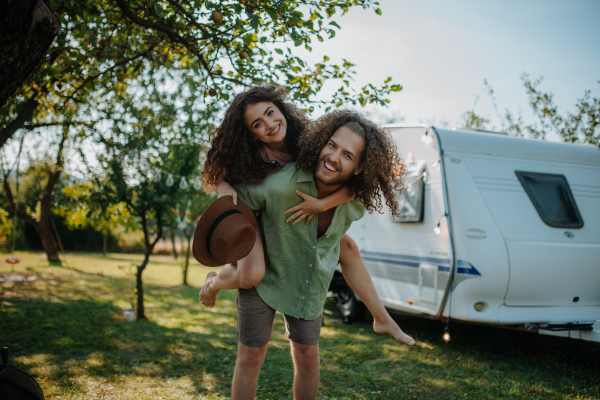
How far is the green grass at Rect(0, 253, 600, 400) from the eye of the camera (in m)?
3.64

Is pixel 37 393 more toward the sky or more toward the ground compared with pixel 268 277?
more toward the ground

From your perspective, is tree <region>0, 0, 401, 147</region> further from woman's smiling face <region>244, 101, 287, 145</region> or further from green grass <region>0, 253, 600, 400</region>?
green grass <region>0, 253, 600, 400</region>

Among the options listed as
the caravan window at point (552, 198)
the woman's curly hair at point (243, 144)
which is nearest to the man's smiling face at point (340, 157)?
the woman's curly hair at point (243, 144)

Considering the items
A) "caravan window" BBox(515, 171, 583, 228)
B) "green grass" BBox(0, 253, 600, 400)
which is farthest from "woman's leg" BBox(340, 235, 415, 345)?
"caravan window" BBox(515, 171, 583, 228)

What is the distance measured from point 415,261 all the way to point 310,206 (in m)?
2.97

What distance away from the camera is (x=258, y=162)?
7.88 ft

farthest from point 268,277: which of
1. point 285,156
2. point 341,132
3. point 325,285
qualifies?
point 341,132

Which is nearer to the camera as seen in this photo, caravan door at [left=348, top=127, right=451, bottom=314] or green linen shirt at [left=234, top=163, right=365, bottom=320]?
green linen shirt at [left=234, top=163, right=365, bottom=320]

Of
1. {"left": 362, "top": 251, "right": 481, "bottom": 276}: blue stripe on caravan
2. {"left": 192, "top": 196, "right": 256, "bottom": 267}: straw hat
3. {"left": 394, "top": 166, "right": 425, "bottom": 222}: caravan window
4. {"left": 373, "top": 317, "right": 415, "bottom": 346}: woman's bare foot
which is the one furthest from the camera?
{"left": 394, "top": 166, "right": 425, "bottom": 222}: caravan window

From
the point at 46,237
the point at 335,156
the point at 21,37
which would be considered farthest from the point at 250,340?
the point at 46,237

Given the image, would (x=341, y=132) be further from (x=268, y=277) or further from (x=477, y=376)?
(x=477, y=376)

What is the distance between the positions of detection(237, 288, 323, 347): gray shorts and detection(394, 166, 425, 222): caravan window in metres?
2.74

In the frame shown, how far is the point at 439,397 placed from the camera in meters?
3.54

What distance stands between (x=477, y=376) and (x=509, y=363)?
66 centimetres
